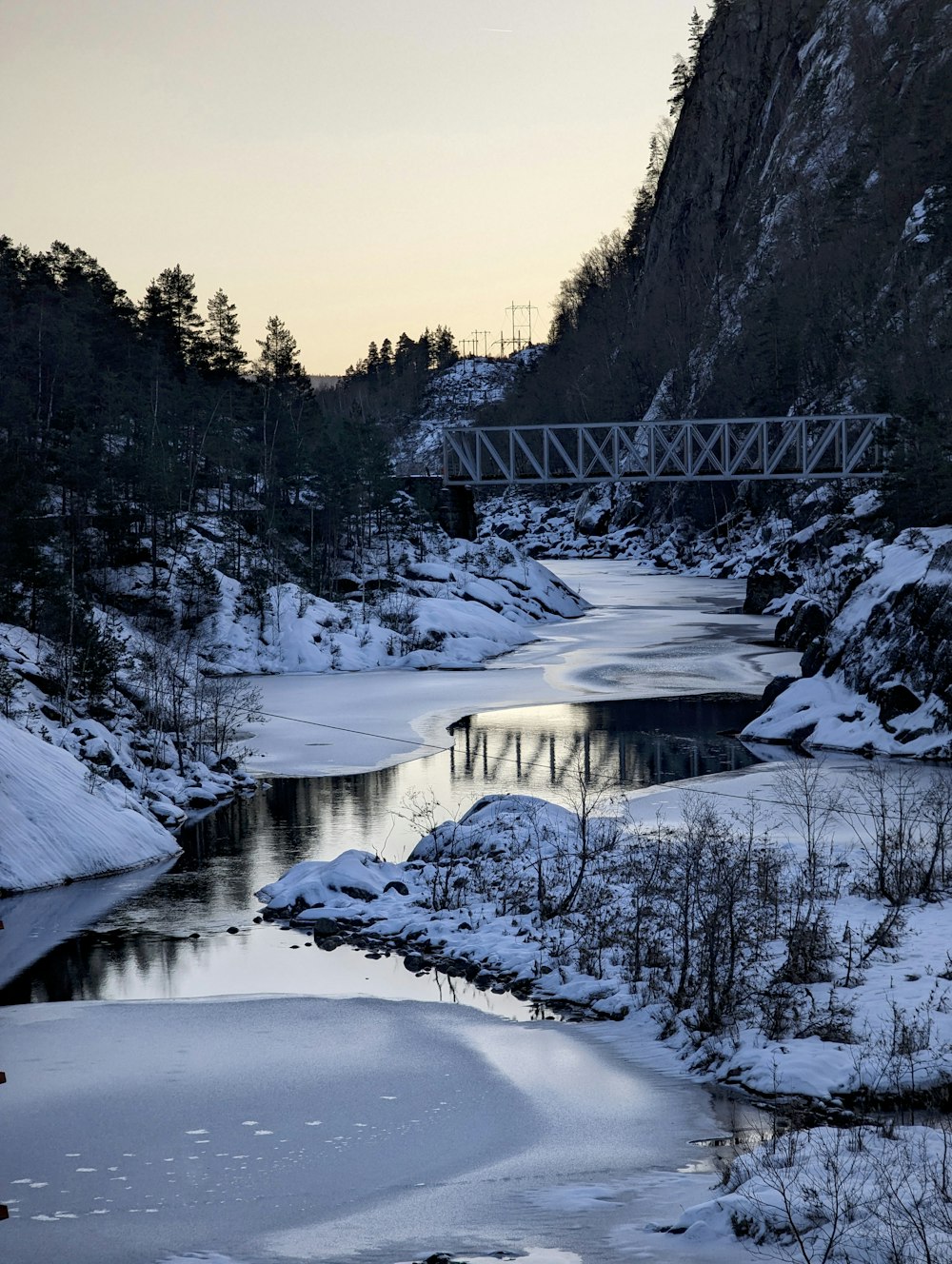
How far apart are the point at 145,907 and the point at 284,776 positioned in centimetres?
1118

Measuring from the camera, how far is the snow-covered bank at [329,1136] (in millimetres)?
9453

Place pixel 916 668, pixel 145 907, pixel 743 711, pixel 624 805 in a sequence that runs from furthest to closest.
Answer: pixel 743 711 → pixel 916 668 → pixel 624 805 → pixel 145 907

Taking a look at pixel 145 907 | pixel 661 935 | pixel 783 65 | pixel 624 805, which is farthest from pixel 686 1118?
pixel 783 65

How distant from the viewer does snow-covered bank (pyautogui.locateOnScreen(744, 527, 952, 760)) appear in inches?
1300

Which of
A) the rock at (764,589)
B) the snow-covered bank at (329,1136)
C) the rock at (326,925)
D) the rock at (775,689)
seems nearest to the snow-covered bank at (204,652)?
the rock at (326,925)

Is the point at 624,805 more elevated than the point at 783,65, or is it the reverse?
the point at 783,65

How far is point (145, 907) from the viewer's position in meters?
20.5

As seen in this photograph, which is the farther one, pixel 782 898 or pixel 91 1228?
pixel 782 898

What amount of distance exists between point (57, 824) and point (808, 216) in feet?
347

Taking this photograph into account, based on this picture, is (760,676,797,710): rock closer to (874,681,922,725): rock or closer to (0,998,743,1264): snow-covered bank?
(874,681,922,725): rock

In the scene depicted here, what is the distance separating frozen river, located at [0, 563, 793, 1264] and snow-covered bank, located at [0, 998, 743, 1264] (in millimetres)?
24

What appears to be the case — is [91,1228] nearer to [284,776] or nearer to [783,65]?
[284,776]

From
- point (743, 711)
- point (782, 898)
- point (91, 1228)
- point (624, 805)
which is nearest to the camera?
point (91, 1228)

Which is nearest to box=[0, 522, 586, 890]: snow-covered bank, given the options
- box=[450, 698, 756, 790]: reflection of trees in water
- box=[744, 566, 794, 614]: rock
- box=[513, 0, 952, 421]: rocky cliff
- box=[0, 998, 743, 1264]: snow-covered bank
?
box=[450, 698, 756, 790]: reflection of trees in water
